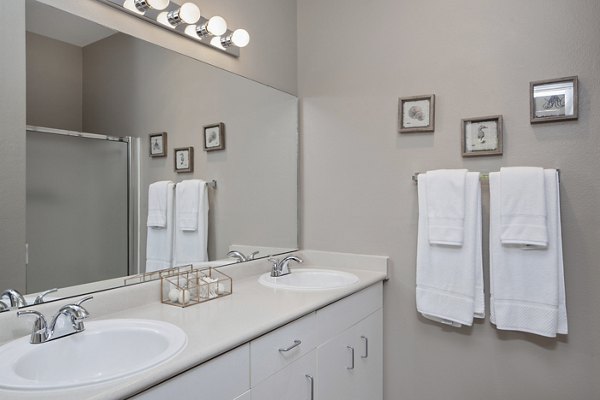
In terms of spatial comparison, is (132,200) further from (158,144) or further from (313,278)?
(313,278)

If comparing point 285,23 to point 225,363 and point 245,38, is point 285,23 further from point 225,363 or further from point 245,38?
point 225,363

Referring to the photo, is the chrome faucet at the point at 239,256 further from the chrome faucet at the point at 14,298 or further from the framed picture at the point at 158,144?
the chrome faucet at the point at 14,298

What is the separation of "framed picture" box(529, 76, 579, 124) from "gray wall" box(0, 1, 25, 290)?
75.1 inches

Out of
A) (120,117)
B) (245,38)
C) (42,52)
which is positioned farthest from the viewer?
(245,38)

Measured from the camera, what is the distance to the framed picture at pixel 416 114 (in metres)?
1.89

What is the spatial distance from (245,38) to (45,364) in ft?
5.01

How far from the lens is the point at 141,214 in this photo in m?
1.48

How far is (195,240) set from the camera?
1.68m

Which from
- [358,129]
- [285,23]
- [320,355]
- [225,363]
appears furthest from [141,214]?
[285,23]

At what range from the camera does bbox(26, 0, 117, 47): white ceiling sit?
1157mm

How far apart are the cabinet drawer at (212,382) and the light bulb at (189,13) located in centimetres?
128

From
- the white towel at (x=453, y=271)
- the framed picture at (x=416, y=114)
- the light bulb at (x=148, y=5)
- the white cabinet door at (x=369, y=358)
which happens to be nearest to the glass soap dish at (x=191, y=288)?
the white cabinet door at (x=369, y=358)

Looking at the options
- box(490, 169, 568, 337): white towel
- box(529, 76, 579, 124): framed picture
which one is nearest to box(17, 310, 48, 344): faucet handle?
box(490, 169, 568, 337): white towel

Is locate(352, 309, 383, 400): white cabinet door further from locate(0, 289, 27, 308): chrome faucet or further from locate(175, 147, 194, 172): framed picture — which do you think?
locate(0, 289, 27, 308): chrome faucet
